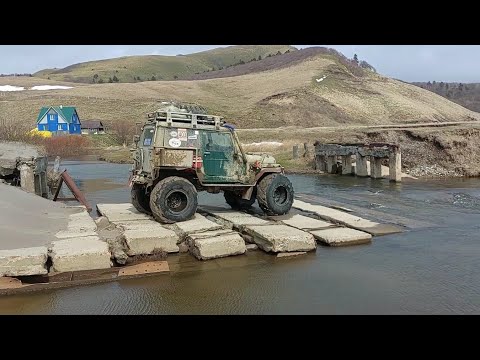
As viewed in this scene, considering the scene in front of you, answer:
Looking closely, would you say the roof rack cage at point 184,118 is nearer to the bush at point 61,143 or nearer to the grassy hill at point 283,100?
the bush at point 61,143

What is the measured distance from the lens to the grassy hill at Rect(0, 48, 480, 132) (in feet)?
205

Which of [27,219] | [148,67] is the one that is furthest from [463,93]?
[27,219]

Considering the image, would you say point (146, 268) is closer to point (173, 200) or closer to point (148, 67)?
point (173, 200)

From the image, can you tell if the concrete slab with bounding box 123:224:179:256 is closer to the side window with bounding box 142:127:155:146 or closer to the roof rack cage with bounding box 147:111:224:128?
the side window with bounding box 142:127:155:146

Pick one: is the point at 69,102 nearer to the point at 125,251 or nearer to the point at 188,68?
the point at 125,251

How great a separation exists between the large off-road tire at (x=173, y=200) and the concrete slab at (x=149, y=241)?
100 cm

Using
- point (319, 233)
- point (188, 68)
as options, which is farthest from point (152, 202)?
point (188, 68)

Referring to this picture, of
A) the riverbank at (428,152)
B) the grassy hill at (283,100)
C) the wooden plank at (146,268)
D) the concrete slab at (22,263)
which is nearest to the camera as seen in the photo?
the concrete slab at (22,263)

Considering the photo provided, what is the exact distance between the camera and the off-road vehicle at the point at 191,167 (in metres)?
10.4

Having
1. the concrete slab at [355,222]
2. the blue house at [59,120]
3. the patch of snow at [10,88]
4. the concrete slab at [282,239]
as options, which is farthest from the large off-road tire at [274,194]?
the patch of snow at [10,88]

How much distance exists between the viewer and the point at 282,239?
8.91m

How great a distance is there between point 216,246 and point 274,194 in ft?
11.2

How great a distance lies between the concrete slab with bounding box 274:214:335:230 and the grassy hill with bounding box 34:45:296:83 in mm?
113956

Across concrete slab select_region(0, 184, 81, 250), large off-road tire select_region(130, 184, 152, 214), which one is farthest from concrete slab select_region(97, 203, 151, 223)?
concrete slab select_region(0, 184, 81, 250)
